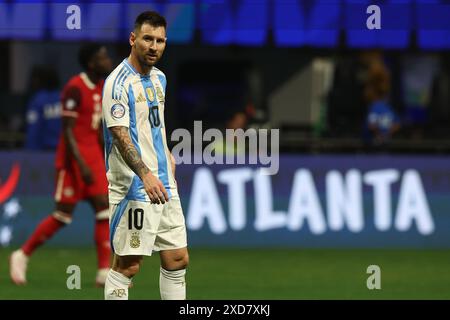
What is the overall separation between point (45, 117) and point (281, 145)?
283 cm

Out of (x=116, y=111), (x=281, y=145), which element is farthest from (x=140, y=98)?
(x=281, y=145)

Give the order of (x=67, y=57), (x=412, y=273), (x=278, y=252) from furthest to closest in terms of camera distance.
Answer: (x=67, y=57), (x=278, y=252), (x=412, y=273)

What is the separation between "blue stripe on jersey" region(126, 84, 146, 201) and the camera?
8805 mm

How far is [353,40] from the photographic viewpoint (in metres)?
16.9

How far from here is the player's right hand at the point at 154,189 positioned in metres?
8.56

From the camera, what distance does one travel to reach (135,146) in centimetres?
885

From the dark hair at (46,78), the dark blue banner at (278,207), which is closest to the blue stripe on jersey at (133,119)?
the dark blue banner at (278,207)

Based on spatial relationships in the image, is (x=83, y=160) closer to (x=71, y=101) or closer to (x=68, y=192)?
(x=68, y=192)

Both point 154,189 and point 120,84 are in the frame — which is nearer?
point 154,189

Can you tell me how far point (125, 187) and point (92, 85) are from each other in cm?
355

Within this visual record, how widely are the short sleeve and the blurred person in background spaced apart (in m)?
8.21

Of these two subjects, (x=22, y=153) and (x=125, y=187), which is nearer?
(x=125, y=187)

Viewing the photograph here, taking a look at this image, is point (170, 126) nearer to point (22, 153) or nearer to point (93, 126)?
point (22, 153)
